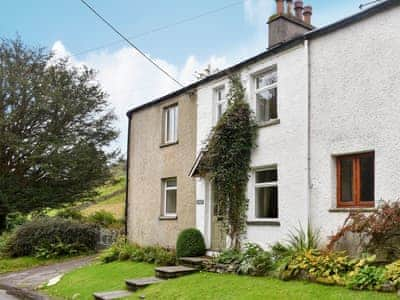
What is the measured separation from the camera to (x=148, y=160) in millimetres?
18781

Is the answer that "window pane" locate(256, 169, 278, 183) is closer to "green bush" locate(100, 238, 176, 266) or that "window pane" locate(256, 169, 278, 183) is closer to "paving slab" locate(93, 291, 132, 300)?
"green bush" locate(100, 238, 176, 266)

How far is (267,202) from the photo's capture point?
529 inches

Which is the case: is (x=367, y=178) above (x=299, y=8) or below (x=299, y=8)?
below

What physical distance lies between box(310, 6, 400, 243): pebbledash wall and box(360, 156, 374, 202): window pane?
298 mm

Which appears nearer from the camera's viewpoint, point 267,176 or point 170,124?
point 267,176

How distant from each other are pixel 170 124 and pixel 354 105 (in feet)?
27.8

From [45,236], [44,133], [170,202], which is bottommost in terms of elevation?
[45,236]

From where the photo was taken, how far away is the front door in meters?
14.5

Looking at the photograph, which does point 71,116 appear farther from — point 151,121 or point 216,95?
point 216,95

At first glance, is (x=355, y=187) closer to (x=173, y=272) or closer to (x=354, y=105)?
(x=354, y=105)

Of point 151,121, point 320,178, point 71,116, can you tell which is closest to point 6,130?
point 71,116

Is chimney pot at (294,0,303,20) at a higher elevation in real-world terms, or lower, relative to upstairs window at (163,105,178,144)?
higher

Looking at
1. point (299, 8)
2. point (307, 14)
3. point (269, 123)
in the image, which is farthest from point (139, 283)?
point (307, 14)

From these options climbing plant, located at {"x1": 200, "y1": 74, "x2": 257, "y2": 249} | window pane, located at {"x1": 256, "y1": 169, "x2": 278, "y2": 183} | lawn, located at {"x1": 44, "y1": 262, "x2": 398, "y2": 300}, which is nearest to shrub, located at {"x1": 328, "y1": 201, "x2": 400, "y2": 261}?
lawn, located at {"x1": 44, "y1": 262, "x2": 398, "y2": 300}
